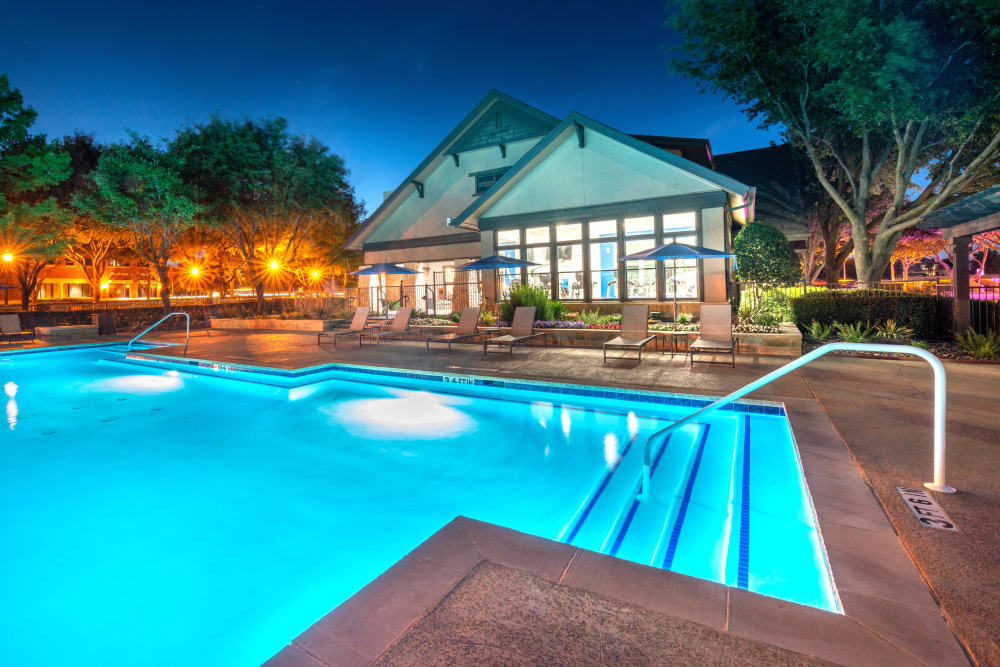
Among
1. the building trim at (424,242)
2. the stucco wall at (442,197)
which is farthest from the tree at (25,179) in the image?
the stucco wall at (442,197)

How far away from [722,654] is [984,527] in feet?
7.15

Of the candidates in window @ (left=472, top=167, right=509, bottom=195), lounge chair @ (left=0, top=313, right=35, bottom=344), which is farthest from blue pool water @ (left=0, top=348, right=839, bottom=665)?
window @ (left=472, top=167, right=509, bottom=195)

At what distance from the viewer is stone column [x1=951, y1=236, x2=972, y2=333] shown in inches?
354

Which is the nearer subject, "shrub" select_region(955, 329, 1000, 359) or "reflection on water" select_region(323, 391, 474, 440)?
"reflection on water" select_region(323, 391, 474, 440)

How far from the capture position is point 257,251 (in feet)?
72.8

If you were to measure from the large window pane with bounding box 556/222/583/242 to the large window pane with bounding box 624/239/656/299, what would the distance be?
1.68 meters

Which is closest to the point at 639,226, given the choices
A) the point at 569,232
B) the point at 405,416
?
the point at 569,232

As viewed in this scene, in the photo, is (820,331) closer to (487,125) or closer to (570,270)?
(570,270)

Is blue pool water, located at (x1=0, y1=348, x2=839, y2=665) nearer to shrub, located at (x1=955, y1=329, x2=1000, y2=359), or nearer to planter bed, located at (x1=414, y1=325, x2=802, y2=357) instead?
planter bed, located at (x1=414, y1=325, x2=802, y2=357)

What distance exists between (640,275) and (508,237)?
16.4ft

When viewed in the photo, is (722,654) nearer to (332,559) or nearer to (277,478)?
(332,559)

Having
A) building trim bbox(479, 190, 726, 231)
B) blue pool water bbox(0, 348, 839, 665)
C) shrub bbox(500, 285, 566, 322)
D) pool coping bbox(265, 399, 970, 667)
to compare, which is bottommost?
blue pool water bbox(0, 348, 839, 665)

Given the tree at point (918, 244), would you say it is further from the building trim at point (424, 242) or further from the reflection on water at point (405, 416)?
the reflection on water at point (405, 416)

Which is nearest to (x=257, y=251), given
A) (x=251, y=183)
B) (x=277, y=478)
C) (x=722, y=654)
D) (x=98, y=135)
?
(x=251, y=183)
